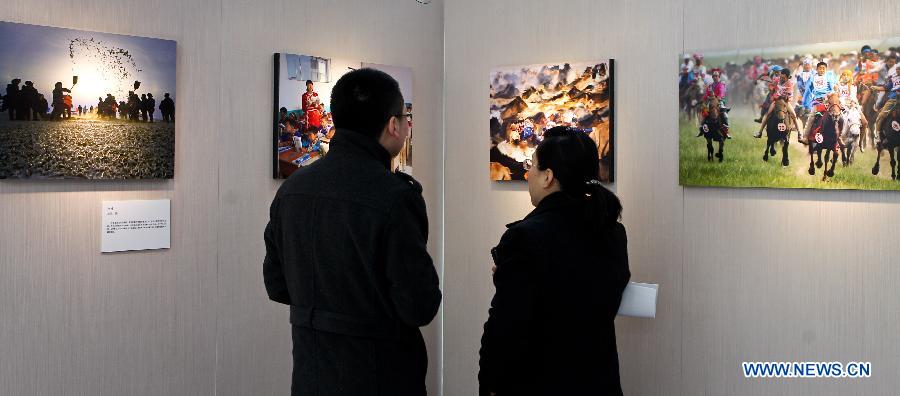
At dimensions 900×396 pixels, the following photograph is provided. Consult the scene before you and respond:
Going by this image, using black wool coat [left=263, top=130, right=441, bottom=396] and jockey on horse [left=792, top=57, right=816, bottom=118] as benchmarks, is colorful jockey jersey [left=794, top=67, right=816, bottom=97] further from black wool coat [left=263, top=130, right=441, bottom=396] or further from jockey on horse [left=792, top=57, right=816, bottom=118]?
black wool coat [left=263, top=130, right=441, bottom=396]

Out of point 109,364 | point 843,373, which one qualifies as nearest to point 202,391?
point 109,364

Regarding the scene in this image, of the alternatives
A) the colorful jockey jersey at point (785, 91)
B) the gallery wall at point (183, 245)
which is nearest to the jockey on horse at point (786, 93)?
the colorful jockey jersey at point (785, 91)

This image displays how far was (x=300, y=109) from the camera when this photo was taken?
380cm

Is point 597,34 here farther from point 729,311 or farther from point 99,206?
point 99,206

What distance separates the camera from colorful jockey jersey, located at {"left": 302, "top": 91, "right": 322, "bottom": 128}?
3.82 m

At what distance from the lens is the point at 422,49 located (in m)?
4.40

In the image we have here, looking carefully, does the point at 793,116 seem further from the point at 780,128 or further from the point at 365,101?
the point at 365,101

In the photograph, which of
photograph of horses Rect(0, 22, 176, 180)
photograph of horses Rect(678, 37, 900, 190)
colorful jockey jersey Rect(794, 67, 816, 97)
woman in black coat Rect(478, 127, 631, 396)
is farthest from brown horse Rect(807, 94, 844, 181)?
photograph of horses Rect(0, 22, 176, 180)

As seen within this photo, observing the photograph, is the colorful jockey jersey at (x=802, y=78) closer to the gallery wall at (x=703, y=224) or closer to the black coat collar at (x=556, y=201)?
the gallery wall at (x=703, y=224)

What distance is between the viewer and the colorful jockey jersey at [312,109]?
382 cm

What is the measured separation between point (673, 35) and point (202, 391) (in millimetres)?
2724

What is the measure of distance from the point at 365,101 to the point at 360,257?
47cm

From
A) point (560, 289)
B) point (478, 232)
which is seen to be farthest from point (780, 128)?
point (478, 232)

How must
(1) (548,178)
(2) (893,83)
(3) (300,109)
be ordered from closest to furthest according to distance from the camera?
(1) (548,178) < (2) (893,83) < (3) (300,109)
